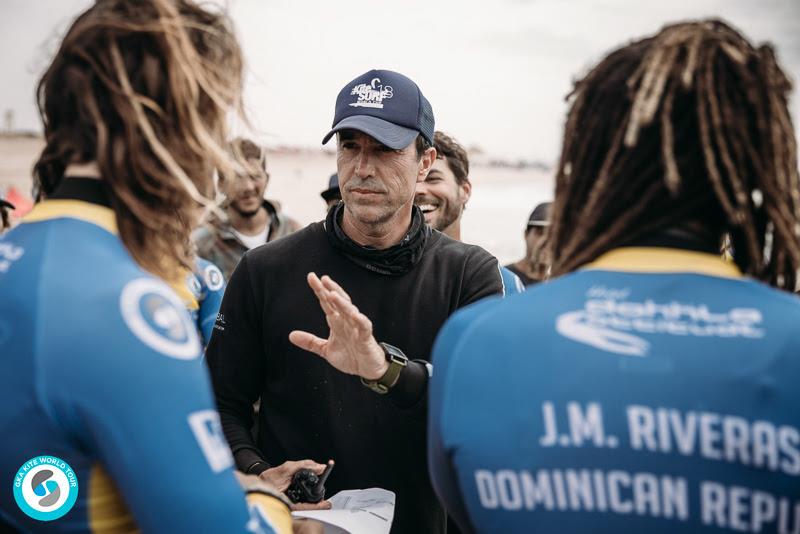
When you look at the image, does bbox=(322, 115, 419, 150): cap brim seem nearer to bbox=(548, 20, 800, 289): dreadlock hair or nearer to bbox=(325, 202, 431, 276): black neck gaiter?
bbox=(325, 202, 431, 276): black neck gaiter

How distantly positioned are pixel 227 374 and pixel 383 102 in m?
1.03

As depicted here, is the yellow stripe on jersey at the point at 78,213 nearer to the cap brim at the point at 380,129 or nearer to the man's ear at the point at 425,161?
the cap brim at the point at 380,129

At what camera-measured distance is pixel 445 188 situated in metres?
3.84

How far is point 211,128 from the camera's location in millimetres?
1482

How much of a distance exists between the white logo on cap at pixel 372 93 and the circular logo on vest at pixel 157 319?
4.67 feet

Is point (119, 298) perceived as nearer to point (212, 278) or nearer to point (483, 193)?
point (212, 278)

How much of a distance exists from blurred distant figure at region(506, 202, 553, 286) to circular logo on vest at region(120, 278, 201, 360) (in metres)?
3.63

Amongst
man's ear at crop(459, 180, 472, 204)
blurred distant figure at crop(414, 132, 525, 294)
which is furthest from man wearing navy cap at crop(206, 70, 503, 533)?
man's ear at crop(459, 180, 472, 204)

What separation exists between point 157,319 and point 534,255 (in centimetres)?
400

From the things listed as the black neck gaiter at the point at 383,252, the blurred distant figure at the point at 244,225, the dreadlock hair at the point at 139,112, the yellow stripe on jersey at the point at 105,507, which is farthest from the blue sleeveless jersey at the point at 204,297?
the yellow stripe on jersey at the point at 105,507

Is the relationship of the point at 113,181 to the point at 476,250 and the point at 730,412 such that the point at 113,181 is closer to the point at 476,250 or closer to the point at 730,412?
the point at 730,412

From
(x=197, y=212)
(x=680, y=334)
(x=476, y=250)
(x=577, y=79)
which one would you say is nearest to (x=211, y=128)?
(x=197, y=212)

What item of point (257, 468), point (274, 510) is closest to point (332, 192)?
point (257, 468)

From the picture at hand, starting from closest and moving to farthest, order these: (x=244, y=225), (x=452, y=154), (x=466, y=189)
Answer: (x=452, y=154)
(x=466, y=189)
(x=244, y=225)
